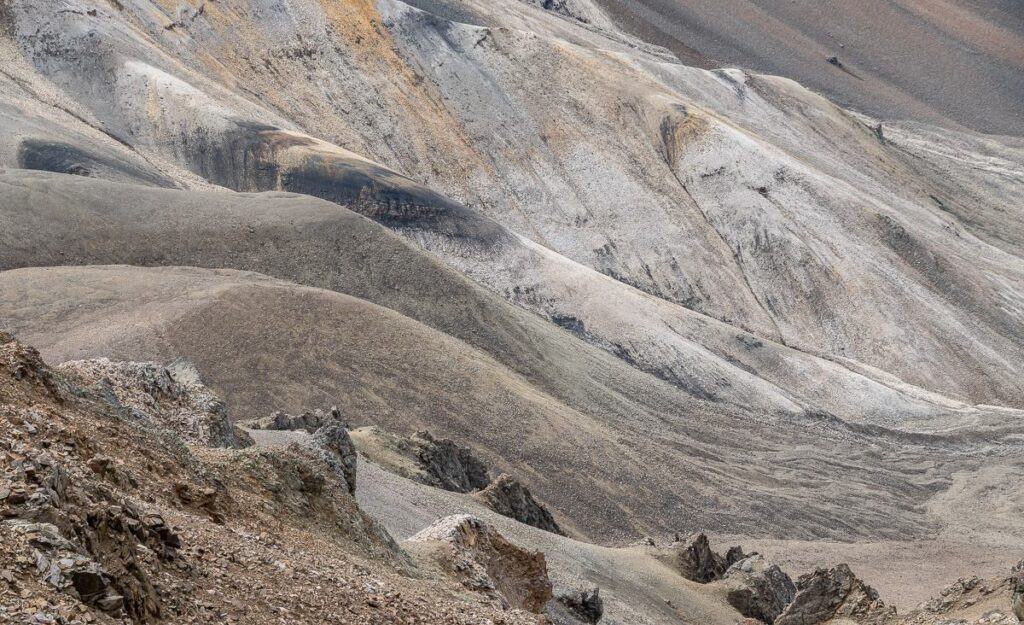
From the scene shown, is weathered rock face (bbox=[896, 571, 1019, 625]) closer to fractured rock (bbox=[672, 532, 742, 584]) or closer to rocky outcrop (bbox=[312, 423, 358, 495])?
rocky outcrop (bbox=[312, 423, 358, 495])

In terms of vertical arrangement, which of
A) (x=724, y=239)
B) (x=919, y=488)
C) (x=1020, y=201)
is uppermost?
(x=1020, y=201)

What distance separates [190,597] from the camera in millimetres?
8562

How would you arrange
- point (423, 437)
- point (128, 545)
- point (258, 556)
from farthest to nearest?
point (423, 437)
point (258, 556)
point (128, 545)

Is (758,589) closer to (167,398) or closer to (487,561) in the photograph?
(487,561)

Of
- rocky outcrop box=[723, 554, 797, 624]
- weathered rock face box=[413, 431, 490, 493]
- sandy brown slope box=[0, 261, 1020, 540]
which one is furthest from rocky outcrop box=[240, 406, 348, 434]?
rocky outcrop box=[723, 554, 797, 624]

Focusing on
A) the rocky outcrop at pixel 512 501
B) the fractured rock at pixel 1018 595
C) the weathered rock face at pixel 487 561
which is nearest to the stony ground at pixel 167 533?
the weathered rock face at pixel 487 561

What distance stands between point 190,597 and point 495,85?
62612 mm

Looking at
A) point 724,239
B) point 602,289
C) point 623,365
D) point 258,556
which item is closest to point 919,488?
point 623,365

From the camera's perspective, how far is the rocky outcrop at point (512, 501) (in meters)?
29.0

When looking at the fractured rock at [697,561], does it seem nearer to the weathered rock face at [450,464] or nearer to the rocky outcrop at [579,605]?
the weathered rock face at [450,464]

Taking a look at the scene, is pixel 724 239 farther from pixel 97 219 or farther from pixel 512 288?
pixel 97 219

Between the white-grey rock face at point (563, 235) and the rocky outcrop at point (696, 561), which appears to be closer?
the rocky outcrop at point (696, 561)

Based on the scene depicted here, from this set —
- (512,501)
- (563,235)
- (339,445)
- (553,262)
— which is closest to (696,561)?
(512,501)

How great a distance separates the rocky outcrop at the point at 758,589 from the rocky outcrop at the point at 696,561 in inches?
16.5
